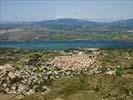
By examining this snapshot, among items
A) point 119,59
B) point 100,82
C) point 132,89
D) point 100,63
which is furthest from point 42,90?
point 119,59

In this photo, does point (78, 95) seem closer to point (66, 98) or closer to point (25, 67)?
point (66, 98)

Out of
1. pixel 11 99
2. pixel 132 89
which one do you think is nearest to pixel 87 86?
pixel 132 89

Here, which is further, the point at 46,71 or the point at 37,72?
the point at 46,71

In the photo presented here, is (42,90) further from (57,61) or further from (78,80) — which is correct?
(57,61)

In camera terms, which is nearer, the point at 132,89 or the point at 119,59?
the point at 132,89

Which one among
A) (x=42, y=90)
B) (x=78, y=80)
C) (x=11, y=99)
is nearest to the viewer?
(x=11, y=99)

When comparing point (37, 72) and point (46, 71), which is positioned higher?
point (46, 71)

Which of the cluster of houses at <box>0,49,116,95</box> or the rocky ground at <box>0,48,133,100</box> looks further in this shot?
the cluster of houses at <box>0,49,116,95</box>

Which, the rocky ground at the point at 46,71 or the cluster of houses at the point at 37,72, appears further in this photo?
the cluster of houses at the point at 37,72

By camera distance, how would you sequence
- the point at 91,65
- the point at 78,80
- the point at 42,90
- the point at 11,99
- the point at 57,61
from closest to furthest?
the point at 11,99
the point at 42,90
the point at 78,80
the point at 91,65
the point at 57,61
